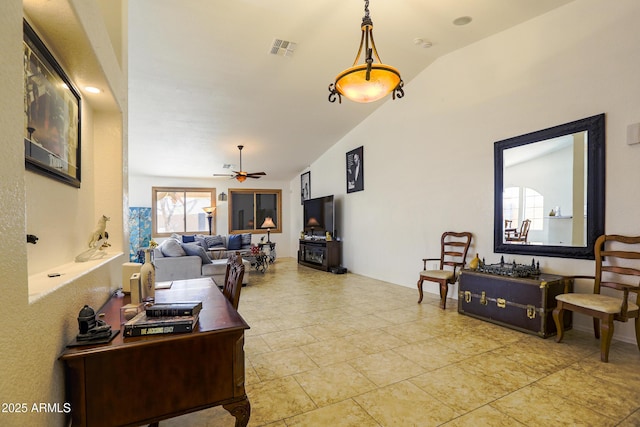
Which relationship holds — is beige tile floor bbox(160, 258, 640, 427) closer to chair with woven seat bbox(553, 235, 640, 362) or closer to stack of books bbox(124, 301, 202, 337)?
chair with woven seat bbox(553, 235, 640, 362)

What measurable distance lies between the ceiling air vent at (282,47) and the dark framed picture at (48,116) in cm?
259

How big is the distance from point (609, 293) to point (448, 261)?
1822 millimetres

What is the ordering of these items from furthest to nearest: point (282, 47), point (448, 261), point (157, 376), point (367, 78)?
point (448, 261) < point (282, 47) < point (367, 78) < point (157, 376)

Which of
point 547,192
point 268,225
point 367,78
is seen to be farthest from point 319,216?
point 367,78

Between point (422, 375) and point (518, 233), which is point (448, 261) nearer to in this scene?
point (518, 233)

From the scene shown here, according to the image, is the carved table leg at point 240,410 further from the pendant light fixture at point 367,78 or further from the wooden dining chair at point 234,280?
the pendant light fixture at point 367,78

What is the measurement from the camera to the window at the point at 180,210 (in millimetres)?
9492

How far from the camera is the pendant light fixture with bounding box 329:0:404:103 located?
251 cm

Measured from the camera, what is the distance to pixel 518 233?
373cm

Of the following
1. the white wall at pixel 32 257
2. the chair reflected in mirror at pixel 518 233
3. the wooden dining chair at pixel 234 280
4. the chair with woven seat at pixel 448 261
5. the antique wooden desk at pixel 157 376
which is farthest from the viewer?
the chair with woven seat at pixel 448 261

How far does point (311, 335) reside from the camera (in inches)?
124

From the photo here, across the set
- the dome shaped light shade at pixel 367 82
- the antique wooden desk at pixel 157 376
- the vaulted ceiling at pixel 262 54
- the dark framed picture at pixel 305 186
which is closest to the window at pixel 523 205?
the vaulted ceiling at pixel 262 54

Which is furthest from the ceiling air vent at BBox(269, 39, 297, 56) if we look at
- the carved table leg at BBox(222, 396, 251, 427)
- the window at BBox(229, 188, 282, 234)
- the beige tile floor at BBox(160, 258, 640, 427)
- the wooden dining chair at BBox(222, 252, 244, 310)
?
the window at BBox(229, 188, 282, 234)

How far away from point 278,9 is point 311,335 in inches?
138
